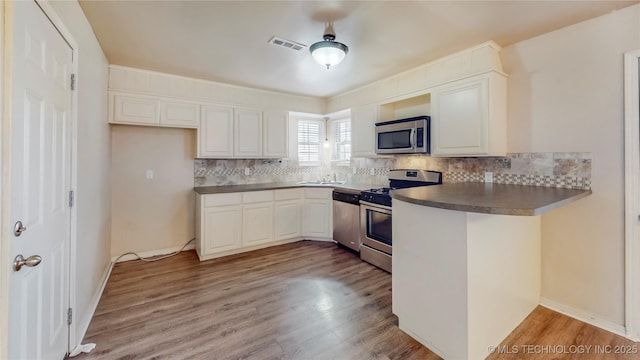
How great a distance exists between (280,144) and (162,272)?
241 centimetres

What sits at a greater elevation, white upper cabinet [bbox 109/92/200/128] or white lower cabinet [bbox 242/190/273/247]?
white upper cabinet [bbox 109/92/200/128]

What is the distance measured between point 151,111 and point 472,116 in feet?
12.2

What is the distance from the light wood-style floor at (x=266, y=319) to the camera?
1856 mm

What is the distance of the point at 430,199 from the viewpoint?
173cm

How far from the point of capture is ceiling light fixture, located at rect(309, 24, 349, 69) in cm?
225

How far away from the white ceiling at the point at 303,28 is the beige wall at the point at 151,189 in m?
0.98

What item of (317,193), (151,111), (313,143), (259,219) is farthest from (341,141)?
(151,111)

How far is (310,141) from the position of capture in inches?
201

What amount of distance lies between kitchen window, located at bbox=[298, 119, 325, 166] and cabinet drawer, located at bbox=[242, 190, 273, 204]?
3.99 feet

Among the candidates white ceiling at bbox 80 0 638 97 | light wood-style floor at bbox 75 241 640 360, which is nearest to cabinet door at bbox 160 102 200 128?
white ceiling at bbox 80 0 638 97

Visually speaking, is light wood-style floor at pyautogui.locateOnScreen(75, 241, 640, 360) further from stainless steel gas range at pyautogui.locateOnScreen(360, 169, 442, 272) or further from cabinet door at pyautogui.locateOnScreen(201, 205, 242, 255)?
cabinet door at pyautogui.locateOnScreen(201, 205, 242, 255)

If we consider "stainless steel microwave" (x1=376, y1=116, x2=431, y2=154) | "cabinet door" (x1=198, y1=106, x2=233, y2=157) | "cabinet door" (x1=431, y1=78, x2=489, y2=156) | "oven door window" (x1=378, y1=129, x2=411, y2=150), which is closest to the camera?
"cabinet door" (x1=431, y1=78, x2=489, y2=156)

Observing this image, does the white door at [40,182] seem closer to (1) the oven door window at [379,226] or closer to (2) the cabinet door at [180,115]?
(2) the cabinet door at [180,115]

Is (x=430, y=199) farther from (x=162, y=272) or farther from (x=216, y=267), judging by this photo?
(x=162, y=272)
